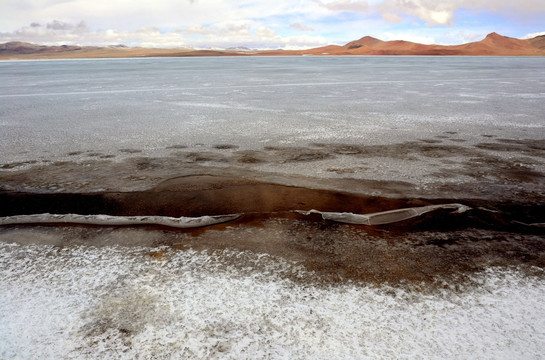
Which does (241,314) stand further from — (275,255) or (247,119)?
(247,119)

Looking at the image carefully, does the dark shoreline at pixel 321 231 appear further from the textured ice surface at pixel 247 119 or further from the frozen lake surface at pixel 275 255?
the textured ice surface at pixel 247 119

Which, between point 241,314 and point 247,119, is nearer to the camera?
point 241,314

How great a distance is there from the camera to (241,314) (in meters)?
1.90

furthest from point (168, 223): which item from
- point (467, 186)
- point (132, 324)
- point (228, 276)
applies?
point (467, 186)

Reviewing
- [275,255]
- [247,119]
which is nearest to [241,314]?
[275,255]

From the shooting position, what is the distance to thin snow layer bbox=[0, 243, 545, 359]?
1.68 metres

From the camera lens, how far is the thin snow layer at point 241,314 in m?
1.68

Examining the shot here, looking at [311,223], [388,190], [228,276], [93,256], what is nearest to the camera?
[228,276]

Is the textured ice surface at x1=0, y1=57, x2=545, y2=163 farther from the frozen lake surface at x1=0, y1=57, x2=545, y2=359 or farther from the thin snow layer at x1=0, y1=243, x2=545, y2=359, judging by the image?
the thin snow layer at x1=0, y1=243, x2=545, y2=359

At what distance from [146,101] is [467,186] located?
828cm

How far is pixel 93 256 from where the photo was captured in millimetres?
2498

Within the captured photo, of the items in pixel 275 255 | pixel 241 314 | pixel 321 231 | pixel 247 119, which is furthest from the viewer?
pixel 247 119

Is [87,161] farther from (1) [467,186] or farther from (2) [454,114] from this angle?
(2) [454,114]

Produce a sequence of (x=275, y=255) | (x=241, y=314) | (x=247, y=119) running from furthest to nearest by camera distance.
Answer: (x=247, y=119), (x=275, y=255), (x=241, y=314)
